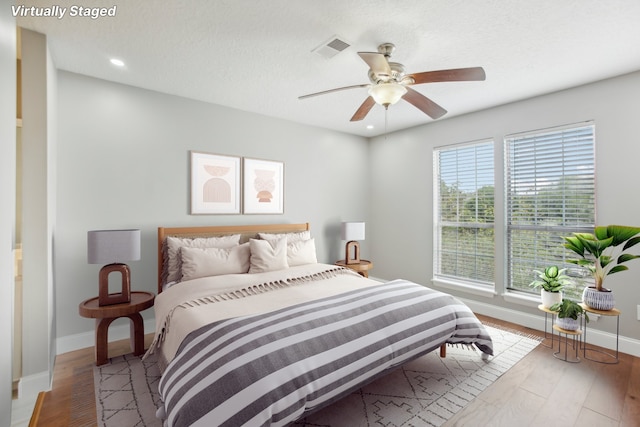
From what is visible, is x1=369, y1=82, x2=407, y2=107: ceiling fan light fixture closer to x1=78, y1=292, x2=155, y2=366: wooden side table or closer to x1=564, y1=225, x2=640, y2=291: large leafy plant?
x1=564, y1=225, x2=640, y2=291: large leafy plant

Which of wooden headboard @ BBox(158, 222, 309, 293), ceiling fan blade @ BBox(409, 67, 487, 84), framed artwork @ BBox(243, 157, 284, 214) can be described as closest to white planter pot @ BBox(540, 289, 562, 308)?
ceiling fan blade @ BBox(409, 67, 487, 84)

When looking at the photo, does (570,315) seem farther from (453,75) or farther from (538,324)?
(453,75)

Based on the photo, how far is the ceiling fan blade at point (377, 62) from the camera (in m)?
1.94

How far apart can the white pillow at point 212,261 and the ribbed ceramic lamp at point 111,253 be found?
45 cm

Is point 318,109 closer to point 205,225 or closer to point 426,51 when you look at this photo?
point 426,51

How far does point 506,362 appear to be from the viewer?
272 centimetres

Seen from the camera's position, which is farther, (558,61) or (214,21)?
(558,61)

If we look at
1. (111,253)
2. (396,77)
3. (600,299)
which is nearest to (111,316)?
(111,253)

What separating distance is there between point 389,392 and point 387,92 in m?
2.25

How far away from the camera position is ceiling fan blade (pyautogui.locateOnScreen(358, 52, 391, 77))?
76.3 inches

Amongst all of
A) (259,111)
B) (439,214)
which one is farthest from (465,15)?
(439,214)

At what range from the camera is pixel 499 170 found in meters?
3.79

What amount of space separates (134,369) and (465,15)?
3681 millimetres

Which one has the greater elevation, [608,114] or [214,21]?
[214,21]
